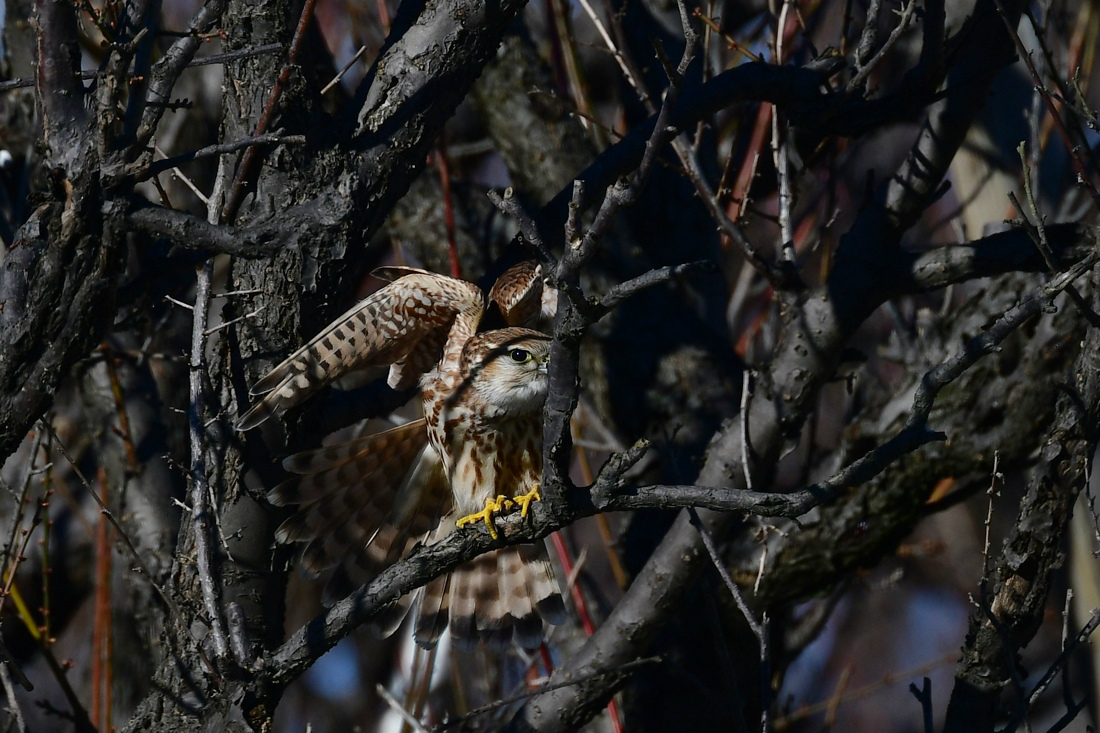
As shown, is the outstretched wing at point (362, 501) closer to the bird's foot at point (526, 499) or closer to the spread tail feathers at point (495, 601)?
the spread tail feathers at point (495, 601)

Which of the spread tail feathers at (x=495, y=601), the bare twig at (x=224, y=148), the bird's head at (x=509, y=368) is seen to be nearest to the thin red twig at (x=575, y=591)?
the spread tail feathers at (x=495, y=601)

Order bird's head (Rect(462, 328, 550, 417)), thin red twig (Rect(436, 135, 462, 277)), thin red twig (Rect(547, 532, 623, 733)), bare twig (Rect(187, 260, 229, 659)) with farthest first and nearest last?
thin red twig (Rect(436, 135, 462, 277)), thin red twig (Rect(547, 532, 623, 733)), bird's head (Rect(462, 328, 550, 417)), bare twig (Rect(187, 260, 229, 659))

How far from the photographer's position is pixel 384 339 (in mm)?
3463

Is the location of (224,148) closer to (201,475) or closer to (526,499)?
(201,475)

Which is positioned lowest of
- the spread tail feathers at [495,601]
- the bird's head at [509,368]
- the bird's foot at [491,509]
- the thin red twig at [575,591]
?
the thin red twig at [575,591]

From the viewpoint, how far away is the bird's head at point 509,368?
11.2ft

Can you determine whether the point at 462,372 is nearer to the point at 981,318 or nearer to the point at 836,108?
the point at 836,108

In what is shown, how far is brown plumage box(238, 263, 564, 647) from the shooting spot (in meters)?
3.47

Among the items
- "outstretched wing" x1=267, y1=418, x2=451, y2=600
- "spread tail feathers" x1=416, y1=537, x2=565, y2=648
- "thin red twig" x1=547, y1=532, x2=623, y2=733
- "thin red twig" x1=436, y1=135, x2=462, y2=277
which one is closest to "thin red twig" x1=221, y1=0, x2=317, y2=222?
"outstretched wing" x1=267, y1=418, x2=451, y2=600

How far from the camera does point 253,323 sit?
3217mm

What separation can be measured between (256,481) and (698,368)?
93.1 inches

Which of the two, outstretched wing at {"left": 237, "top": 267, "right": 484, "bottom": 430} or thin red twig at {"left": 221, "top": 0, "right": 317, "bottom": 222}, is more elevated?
thin red twig at {"left": 221, "top": 0, "right": 317, "bottom": 222}

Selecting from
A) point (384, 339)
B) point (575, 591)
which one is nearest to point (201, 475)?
point (384, 339)

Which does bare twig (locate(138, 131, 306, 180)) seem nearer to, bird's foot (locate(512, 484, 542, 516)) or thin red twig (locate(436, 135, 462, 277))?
bird's foot (locate(512, 484, 542, 516))
